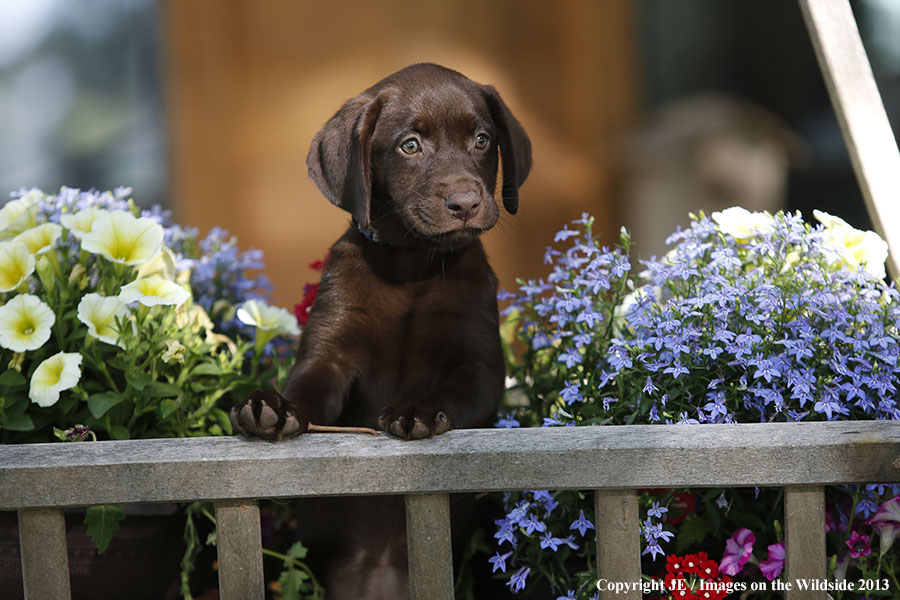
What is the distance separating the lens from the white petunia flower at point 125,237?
1.75 m

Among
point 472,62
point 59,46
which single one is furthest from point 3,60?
point 472,62

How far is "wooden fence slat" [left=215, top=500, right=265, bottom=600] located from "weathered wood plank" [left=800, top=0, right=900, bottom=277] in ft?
3.97

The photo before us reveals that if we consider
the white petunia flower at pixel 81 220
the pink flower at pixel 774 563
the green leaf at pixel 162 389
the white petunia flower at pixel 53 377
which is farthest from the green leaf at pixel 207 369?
the pink flower at pixel 774 563

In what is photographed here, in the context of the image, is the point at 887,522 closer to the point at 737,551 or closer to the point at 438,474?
the point at 737,551

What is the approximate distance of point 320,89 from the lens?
15.5 feet

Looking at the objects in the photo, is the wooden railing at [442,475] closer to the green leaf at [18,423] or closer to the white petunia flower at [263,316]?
the green leaf at [18,423]

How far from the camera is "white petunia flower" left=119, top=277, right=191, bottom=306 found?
166 centimetres

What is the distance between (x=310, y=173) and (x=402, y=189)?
18cm

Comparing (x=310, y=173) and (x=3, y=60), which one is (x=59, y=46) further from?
(x=310, y=173)

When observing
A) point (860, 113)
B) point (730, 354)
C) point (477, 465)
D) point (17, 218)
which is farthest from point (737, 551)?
point (17, 218)

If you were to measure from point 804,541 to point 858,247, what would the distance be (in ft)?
2.06

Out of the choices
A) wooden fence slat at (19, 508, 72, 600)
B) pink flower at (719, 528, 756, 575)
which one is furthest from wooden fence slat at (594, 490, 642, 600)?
wooden fence slat at (19, 508, 72, 600)

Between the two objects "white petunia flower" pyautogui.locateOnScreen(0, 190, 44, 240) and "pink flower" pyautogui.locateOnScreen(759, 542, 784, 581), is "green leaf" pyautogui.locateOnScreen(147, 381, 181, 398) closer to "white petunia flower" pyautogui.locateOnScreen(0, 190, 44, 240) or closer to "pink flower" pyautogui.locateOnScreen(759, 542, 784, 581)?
"white petunia flower" pyautogui.locateOnScreen(0, 190, 44, 240)

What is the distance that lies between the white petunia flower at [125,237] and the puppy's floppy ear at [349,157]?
32 cm
